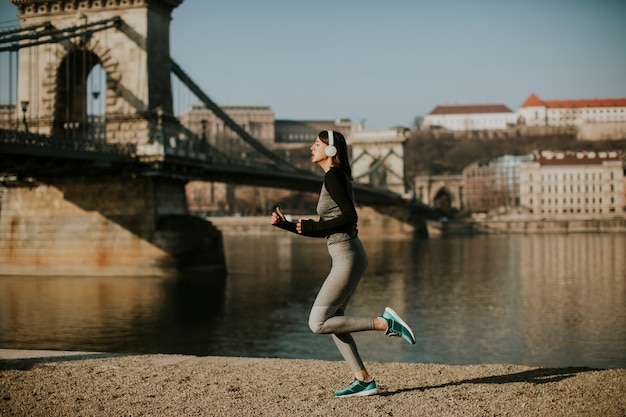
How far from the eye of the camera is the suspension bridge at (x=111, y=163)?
29.5 metres

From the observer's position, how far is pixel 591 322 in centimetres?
1758

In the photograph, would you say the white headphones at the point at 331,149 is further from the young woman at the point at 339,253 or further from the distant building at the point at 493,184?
the distant building at the point at 493,184

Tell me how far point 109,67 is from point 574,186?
80413 mm

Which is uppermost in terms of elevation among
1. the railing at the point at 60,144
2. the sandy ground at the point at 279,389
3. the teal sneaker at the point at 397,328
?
the railing at the point at 60,144

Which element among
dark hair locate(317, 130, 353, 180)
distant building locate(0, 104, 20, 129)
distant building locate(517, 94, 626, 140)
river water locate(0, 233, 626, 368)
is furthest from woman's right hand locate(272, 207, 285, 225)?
distant building locate(517, 94, 626, 140)

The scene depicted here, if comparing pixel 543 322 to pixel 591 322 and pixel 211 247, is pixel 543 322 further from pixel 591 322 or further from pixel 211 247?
pixel 211 247

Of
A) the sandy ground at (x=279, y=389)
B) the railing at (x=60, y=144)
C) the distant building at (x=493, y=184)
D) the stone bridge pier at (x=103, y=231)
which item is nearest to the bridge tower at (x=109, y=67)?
the railing at (x=60, y=144)

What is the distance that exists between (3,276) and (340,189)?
27.2 m

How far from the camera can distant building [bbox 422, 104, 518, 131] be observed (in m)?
170

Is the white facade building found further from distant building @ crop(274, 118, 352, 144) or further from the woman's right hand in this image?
the woman's right hand

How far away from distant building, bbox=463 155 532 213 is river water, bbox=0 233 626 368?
8040 centimetres

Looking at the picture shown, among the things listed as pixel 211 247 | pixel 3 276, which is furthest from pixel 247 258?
pixel 3 276

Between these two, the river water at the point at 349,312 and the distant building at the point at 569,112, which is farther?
the distant building at the point at 569,112

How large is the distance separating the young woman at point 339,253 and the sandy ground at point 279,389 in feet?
1.40
